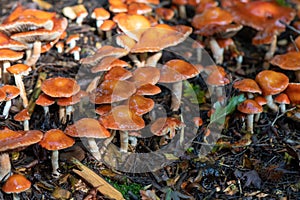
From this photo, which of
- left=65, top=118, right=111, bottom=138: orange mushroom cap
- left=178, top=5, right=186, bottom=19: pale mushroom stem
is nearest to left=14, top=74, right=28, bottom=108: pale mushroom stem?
left=65, top=118, right=111, bottom=138: orange mushroom cap

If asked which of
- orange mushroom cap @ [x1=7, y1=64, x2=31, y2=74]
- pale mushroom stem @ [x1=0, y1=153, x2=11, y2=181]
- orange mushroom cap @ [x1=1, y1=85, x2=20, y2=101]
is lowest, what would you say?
Result: pale mushroom stem @ [x1=0, y1=153, x2=11, y2=181]

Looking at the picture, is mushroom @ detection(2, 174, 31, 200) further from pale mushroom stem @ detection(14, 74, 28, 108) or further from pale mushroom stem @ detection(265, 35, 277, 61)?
pale mushroom stem @ detection(265, 35, 277, 61)

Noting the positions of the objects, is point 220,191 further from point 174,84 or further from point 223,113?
point 174,84

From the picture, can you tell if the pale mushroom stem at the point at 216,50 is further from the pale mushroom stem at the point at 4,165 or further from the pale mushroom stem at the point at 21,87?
the pale mushroom stem at the point at 4,165

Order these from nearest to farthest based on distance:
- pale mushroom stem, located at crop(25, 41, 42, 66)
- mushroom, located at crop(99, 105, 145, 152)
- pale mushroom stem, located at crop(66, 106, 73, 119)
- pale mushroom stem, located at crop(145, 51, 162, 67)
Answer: mushroom, located at crop(99, 105, 145, 152), pale mushroom stem, located at crop(66, 106, 73, 119), pale mushroom stem, located at crop(25, 41, 42, 66), pale mushroom stem, located at crop(145, 51, 162, 67)

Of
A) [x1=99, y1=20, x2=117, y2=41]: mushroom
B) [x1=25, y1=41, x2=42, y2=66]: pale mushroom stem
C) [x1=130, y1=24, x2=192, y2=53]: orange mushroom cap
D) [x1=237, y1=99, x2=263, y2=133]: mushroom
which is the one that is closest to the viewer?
[x1=237, y1=99, x2=263, y2=133]: mushroom

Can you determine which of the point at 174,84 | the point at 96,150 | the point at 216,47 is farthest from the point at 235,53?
the point at 96,150
